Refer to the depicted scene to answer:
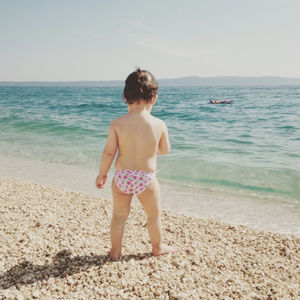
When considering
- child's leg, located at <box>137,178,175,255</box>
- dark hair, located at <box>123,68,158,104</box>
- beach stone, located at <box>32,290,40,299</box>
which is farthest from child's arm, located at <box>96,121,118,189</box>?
beach stone, located at <box>32,290,40,299</box>

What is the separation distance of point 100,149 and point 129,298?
7507 mm

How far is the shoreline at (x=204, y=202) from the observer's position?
4613 millimetres

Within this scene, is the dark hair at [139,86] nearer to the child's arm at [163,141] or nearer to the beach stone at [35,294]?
the child's arm at [163,141]

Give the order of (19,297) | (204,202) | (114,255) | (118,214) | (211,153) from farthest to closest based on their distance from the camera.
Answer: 1. (211,153)
2. (204,202)
3. (114,255)
4. (118,214)
5. (19,297)

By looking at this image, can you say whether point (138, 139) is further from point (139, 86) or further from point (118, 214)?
point (118, 214)

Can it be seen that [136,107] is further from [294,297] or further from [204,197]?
[204,197]

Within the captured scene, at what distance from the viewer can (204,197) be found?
5609 millimetres

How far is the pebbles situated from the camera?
2441 mm

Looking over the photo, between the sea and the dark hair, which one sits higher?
the dark hair

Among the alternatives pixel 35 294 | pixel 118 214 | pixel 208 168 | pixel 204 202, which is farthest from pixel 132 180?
pixel 208 168

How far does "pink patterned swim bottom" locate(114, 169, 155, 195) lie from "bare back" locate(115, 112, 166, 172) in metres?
0.05

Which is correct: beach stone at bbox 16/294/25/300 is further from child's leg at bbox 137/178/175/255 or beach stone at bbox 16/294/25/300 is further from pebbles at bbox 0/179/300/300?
child's leg at bbox 137/178/175/255

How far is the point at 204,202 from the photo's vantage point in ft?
17.6

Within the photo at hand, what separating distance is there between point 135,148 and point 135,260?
3.83 feet
